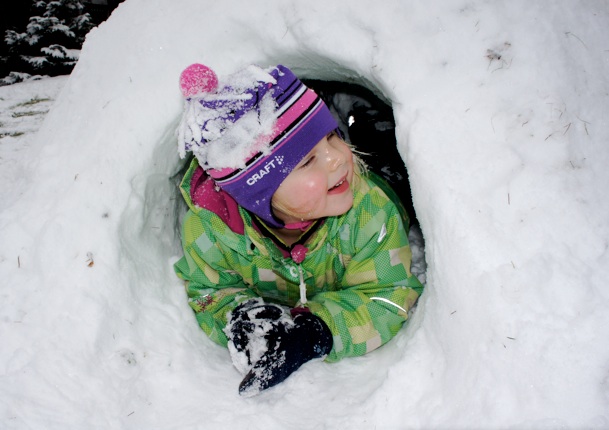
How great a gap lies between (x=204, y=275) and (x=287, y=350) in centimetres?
74

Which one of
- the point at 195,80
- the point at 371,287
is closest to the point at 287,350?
the point at 371,287

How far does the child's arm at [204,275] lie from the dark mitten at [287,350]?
421 mm

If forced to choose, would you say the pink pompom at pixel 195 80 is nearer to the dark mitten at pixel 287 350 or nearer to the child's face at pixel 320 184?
the child's face at pixel 320 184

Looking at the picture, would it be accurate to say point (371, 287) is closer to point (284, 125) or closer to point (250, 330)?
point (250, 330)

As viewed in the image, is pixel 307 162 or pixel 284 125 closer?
pixel 284 125

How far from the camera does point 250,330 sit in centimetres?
217

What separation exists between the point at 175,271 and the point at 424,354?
1.49 meters

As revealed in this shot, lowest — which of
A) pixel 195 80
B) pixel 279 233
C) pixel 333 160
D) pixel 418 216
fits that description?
pixel 279 233

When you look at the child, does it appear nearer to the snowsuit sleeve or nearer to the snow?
the snowsuit sleeve

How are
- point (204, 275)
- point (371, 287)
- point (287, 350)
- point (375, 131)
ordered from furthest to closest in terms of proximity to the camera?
point (375, 131) → point (204, 275) → point (371, 287) → point (287, 350)

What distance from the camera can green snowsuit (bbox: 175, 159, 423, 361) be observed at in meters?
2.28

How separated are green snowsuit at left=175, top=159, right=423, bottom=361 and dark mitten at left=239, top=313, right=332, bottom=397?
0.26ft

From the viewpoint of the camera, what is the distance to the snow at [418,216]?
156cm

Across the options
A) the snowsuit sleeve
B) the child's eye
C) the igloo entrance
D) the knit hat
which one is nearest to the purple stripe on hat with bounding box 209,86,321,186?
the knit hat
